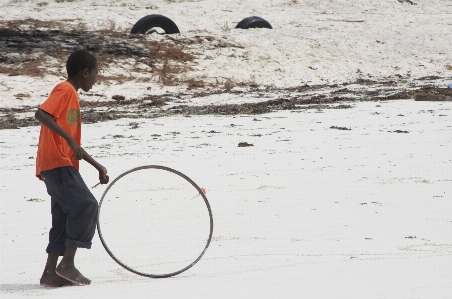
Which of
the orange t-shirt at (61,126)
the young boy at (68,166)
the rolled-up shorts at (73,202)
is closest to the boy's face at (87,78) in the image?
the young boy at (68,166)

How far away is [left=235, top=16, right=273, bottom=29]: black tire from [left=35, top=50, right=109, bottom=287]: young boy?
57.5 feet

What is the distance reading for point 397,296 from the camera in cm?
354

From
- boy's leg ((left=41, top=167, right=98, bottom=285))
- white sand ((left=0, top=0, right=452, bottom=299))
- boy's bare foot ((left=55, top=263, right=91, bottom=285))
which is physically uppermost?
boy's leg ((left=41, top=167, right=98, bottom=285))

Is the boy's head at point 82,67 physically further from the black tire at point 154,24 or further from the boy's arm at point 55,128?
the black tire at point 154,24

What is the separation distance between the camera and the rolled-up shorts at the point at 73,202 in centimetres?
400

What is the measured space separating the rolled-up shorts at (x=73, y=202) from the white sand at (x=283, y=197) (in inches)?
12.6

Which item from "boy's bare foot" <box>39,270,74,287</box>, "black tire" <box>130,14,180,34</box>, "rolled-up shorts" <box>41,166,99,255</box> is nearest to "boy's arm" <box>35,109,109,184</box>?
"rolled-up shorts" <box>41,166,99,255</box>

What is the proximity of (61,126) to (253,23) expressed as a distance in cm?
1797

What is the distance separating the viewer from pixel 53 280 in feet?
13.6

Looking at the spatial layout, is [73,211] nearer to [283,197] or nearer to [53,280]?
[53,280]

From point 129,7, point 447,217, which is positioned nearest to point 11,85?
point 129,7

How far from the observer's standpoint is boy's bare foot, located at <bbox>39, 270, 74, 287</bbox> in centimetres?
414

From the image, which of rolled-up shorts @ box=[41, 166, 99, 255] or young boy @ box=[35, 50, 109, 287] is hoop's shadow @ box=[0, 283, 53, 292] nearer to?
young boy @ box=[35, 50, 109, 287]

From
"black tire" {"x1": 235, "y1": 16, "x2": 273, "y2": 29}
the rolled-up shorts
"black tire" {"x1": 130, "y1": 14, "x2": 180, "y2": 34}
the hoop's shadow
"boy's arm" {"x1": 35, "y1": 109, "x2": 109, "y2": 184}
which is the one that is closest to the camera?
"boy's arm" {"x1": 35, "y1": 109, "x2": 109, "y2": 184}
